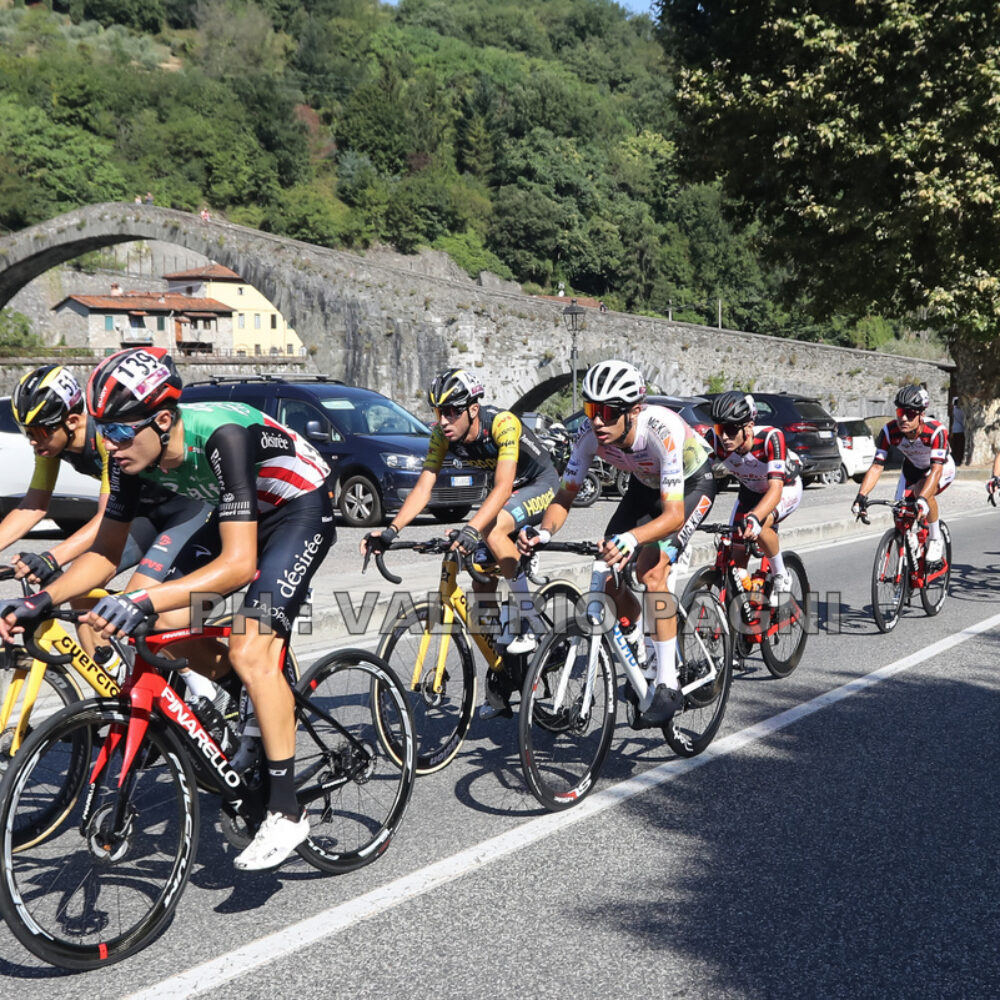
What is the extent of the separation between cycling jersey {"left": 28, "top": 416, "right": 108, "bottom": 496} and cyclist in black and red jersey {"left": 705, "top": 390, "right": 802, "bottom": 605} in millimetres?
3475

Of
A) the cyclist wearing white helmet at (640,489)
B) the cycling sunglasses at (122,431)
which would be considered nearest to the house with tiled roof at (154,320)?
the cyclist wearing white helmet at (640,489)

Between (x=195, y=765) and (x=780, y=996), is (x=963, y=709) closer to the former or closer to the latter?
(x=780, y=996)

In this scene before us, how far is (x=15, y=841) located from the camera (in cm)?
328

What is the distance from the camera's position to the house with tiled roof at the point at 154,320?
93.2m

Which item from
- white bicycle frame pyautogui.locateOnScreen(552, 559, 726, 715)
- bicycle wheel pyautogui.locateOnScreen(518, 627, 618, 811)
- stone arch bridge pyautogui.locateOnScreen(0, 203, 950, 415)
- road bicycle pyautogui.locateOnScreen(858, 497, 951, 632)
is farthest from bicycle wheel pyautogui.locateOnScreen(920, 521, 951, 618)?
stone arch bridge pyautogui.locateOnScreen(0, 203, 950, 415)

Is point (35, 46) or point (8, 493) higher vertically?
point (35, 46)

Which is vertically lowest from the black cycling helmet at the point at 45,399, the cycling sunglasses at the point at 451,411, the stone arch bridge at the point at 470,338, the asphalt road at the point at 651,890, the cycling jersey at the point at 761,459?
the asphalt road at the point at 651,890

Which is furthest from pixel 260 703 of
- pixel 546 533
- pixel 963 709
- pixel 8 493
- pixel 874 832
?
pixel 8 493

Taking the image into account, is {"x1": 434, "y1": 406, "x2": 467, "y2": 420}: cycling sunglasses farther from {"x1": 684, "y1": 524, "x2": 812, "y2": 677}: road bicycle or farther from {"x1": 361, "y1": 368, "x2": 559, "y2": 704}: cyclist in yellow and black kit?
{"x1": 684, "y1": 524, "x2": 812, "y2": 677}: road bicycle

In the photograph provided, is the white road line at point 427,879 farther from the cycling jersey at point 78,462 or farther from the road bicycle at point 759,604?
the cycling jersey at point 78,462

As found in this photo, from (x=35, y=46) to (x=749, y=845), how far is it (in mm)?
140848

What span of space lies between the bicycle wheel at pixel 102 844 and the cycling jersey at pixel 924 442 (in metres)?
6.91

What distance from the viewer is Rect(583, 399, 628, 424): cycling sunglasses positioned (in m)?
5.10

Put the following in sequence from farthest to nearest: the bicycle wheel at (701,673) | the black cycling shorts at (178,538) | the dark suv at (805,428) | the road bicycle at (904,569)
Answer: the dark suv at (805,428) < the road bicycle at (904,569) < the bicycle wheel at (701,673) < the black cycling shorts at (178,538)
